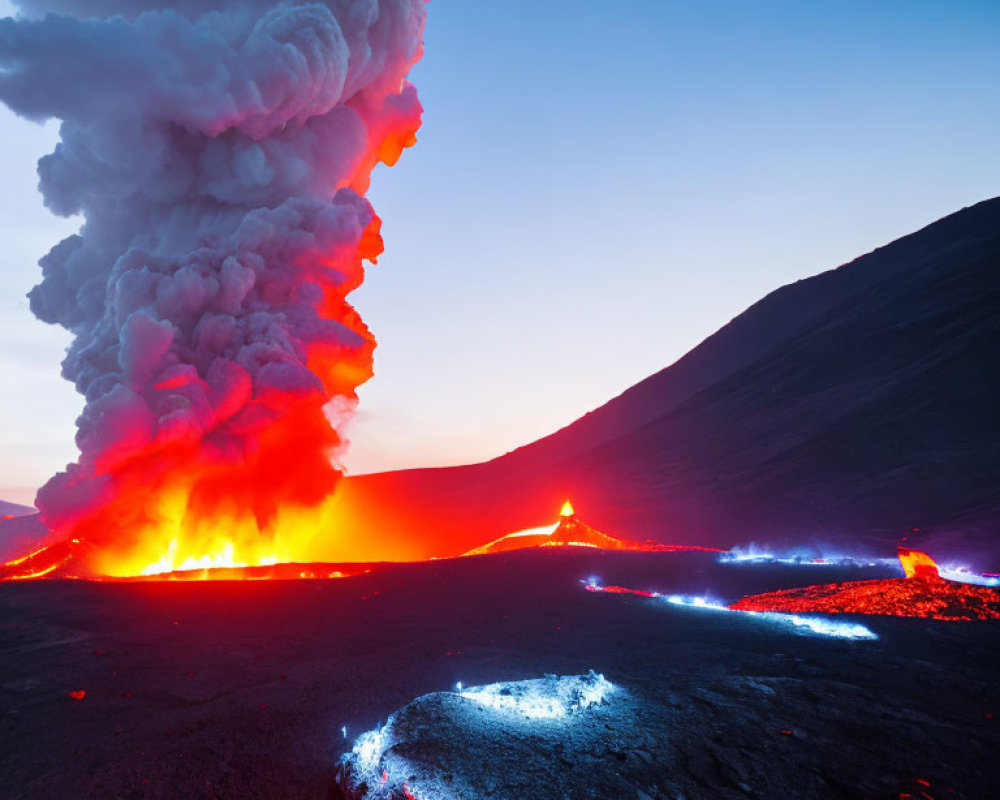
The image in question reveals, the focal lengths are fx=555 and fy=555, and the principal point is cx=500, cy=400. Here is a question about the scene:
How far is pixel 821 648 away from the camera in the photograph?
721cm

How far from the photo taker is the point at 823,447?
29234 millimetres

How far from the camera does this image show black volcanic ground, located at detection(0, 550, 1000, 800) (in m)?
4.06

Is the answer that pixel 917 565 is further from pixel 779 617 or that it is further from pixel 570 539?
pixel 570 539

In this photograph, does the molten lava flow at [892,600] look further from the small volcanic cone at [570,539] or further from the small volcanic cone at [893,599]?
the small volcanic cone at [570,539]

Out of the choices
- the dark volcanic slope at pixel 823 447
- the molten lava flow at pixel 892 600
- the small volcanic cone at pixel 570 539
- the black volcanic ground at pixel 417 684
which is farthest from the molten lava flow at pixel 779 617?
the dark volcanic slope at pixel 823 447

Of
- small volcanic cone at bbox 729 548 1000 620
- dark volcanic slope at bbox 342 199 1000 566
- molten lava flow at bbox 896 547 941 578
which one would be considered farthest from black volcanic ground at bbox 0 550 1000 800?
dark volcanic slope at bbox 342 199 1000 566

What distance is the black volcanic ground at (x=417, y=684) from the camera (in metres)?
4.06

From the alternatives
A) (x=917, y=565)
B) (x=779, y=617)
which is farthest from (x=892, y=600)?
(x=917, y=565)

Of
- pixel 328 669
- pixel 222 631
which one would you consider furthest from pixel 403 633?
pixel 222 631

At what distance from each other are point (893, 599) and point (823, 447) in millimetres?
21906

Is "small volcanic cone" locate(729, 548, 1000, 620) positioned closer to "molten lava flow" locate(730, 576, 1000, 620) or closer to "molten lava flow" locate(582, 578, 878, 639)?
"molten lava flow" locate(730, 576, 1000, 620)

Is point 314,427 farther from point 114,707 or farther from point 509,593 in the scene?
point 114,707

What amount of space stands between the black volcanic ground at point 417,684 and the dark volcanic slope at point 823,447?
1184 cm

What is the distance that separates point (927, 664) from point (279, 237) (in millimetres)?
20226
